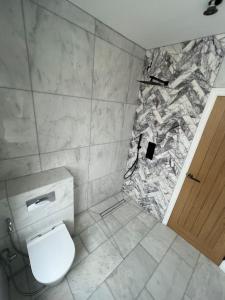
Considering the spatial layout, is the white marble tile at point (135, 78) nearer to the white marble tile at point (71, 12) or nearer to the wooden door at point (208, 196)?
the white marble tile at point (71, 12)

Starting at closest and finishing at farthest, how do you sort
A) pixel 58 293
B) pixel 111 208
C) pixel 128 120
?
pixel 58 293
pixel 128 120
pixel 111 208

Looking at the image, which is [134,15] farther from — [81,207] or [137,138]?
[81,207]

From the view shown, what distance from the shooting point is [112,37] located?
4.93ft

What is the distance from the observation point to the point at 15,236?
4.07ft

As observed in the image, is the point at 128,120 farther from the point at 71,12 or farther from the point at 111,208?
the point at 111,208

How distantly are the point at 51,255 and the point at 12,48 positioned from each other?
5.51ft

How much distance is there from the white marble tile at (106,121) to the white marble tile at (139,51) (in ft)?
2.20

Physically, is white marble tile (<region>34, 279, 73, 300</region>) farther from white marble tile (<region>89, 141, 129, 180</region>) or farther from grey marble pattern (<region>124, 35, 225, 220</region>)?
grey marble pattern (<region>124, 35, 225, 220</region>)

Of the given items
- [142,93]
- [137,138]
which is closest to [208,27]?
[142,93]

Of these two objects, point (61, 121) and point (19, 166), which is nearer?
point (19, 166)

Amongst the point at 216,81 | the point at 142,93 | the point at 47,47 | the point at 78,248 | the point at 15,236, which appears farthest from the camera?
the point at 142,93

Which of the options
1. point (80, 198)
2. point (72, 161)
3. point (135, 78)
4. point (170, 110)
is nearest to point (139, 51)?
point (135, 78)

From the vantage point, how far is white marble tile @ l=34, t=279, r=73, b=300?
4.08 feet

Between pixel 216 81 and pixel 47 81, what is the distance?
5.36ft
